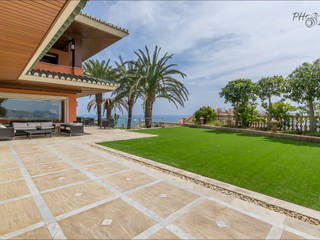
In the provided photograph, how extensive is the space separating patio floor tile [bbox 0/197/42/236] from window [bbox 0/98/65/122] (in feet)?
36.8

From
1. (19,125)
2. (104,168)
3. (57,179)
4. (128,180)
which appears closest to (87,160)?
(104,168)

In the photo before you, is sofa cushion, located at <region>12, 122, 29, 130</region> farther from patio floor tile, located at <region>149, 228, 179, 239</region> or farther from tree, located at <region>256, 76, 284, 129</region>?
tree, located at <region>256, 76, 284, 129</region>

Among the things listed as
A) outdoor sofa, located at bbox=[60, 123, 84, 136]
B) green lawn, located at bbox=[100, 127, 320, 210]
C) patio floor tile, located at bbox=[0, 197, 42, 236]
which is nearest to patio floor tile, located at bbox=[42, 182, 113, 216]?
patio floor tile, located at bbox=[0, 197, 42, 236]

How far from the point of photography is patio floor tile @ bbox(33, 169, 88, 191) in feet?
11.0

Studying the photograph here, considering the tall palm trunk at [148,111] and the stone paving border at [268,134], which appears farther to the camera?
the tall palm trunk at [148,111]

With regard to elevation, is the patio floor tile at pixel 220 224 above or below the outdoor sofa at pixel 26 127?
below

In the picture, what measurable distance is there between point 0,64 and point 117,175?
5.66 m

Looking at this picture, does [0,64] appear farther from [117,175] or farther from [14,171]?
[117,175]

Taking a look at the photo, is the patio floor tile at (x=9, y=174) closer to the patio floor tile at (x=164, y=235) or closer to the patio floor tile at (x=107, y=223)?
the patio floor tile at (x=107, y=223)

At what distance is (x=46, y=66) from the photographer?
10930 mm

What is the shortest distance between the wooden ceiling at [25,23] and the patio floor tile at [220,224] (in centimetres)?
348

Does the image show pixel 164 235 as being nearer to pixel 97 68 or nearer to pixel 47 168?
pixel 47 168

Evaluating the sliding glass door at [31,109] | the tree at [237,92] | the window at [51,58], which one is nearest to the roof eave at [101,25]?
the window at [51,58]

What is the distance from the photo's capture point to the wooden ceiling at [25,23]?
2.30 meters
